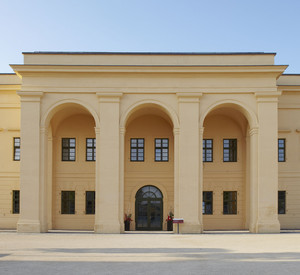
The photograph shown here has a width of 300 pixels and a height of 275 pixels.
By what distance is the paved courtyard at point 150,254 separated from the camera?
12992 millimetres

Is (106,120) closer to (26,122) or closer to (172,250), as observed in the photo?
(26,122)

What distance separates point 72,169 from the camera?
2809 centimetres

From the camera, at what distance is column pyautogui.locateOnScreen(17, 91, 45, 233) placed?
24.1 metres

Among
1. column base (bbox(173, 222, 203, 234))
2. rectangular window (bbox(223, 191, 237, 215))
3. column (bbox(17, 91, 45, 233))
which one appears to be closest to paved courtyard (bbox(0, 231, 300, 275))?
column base (bbox(173, 222, 203, 234))

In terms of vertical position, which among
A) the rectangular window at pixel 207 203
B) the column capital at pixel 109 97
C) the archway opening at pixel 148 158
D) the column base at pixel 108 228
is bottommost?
the column base at pixel 108 228

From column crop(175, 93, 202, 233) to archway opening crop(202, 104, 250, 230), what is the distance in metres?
3.51

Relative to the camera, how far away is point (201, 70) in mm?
24672

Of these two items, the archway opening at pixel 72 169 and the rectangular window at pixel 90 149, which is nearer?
the archway opening at pixel 72 169

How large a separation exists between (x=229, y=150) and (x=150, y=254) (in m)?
14.1

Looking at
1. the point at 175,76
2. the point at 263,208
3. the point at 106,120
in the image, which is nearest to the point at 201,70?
the point at 175,76

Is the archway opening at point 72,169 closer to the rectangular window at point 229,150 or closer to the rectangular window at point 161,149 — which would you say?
the rectangular window at point 161,149

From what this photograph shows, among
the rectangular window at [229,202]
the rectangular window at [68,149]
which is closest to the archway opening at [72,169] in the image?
the rectangular window at [68,149]

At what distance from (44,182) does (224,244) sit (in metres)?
11.5

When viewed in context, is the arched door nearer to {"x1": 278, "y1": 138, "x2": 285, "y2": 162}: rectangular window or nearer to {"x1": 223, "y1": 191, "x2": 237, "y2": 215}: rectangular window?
{"x1": 223, "y1": 191, "x2": 237, "y2": 215}: rectangular window
